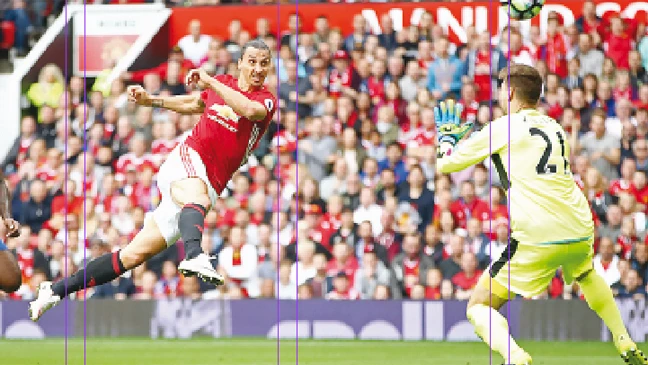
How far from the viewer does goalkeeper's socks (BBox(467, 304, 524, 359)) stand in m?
7.59

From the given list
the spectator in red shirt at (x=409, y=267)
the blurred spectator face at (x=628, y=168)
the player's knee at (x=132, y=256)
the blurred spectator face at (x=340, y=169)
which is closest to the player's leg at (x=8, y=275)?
the player's knee at (x=132, y=256)

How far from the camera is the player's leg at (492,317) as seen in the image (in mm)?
7609

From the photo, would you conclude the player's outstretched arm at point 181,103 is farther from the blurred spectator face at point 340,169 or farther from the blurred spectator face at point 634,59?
the blurred spectator face at point 634,59

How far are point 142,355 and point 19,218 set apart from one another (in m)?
4.27

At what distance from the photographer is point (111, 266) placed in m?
8.68

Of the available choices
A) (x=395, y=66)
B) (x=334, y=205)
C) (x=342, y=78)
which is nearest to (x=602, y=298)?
(x=334, y=205)

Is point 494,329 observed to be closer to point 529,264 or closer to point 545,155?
point 529,264

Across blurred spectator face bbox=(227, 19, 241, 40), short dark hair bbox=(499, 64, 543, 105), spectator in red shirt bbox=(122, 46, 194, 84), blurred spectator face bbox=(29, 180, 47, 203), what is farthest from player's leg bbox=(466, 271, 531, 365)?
blurred spectator face bbox=(227, 19, 241, 40)

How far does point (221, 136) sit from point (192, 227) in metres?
Answer: 0.79

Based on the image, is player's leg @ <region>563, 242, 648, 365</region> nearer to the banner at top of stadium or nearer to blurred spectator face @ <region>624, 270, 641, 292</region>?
blurred spectator face @ <region>624, 270, 641, 292</region>

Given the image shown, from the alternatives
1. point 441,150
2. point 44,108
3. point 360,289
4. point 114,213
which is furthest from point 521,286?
point 44,108

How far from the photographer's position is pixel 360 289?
13.8 metres

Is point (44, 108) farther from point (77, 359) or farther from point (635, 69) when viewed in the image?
point (635, 69)

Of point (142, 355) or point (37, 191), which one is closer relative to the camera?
point (142, 355)
